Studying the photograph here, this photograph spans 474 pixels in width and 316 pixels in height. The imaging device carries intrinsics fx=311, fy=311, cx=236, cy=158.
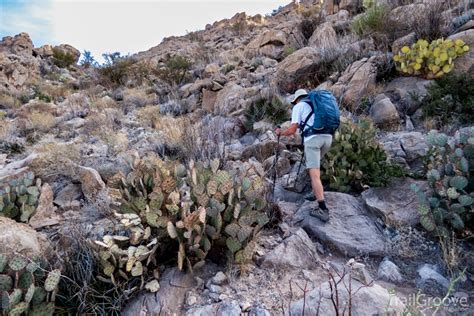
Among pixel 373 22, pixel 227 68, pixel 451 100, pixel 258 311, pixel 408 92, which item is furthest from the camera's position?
pixel 227 68

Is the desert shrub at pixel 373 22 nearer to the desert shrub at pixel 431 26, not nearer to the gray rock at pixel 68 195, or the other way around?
the desert shrub at pixel 431 26

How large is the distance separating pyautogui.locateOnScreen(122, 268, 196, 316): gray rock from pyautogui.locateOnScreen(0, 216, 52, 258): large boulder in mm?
768

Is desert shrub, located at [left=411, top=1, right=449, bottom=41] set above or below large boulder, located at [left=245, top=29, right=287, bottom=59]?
below

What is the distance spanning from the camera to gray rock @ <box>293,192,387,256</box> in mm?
2725

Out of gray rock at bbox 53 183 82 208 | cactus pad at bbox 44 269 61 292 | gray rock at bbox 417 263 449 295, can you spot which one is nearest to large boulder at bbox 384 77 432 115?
gray rock at bbox 417 263 449 295

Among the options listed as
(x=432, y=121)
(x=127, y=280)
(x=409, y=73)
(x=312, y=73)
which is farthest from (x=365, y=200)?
(x=312, y=73)

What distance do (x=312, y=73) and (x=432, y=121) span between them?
306 cm

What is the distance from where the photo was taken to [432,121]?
4.45 m

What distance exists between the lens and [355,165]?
3.45 metres

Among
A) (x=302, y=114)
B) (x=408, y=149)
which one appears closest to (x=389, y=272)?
(x=302, y=114)

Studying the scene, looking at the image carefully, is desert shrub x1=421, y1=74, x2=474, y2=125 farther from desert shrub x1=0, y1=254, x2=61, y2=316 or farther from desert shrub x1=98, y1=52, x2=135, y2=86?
desert shrub x1=98, y1=52, x2=135, y2=86

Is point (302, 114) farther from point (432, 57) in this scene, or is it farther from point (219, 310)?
point (432, 57)

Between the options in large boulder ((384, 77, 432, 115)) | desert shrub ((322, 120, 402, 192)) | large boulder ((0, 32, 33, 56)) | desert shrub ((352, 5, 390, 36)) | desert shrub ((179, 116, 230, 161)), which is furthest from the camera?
large boulder ((0, 32, 33, 56))

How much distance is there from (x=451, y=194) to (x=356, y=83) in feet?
11.8
